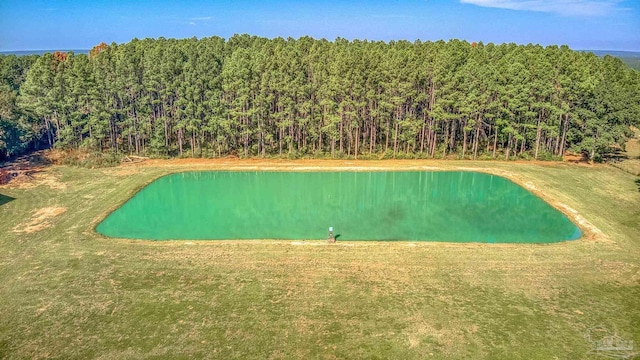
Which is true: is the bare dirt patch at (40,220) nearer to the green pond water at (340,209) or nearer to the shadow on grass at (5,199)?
the green pond water at (340,209)

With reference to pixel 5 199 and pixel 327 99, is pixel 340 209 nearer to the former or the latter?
pixel 327 99

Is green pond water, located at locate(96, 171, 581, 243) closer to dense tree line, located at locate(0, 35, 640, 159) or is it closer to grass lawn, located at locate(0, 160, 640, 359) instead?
grass lawn, located at locate(0, 160, 640, 359)

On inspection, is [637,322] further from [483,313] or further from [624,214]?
[624,214]

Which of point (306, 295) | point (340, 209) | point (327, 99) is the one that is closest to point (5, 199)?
point (340, 209)

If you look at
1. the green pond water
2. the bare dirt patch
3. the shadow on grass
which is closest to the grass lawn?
the bare dirt patch

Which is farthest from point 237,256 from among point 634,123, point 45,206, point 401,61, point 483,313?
point 634,123
